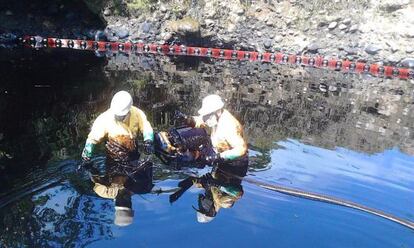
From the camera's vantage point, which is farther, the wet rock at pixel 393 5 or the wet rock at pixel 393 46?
the wet rock at pixel 393 5

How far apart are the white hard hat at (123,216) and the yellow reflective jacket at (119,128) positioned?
1.33 meters

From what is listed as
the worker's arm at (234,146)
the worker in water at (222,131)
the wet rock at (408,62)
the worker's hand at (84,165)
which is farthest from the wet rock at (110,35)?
the worker's arm at (234,146)

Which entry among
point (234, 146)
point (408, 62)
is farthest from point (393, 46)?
point (234, 146)

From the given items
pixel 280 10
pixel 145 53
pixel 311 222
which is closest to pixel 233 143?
pixel 311 222

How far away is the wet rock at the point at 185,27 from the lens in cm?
2912

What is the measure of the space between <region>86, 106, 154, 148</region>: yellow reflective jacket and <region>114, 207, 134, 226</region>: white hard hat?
133 cm

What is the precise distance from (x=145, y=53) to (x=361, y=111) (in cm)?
1457

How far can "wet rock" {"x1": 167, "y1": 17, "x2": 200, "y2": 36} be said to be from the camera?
2912 centimetres

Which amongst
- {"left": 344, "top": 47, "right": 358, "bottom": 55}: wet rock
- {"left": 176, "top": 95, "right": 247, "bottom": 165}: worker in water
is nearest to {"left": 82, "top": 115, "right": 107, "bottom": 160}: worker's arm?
{"left": 176, "top": 95, "right": 247, "bottom": 165}: worker in water

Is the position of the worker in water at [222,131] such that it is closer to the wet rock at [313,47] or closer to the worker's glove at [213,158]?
the worker's glove at [213,158]

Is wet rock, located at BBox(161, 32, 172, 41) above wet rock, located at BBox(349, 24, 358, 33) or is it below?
below

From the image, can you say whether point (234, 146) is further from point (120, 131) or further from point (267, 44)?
point (267, 44)

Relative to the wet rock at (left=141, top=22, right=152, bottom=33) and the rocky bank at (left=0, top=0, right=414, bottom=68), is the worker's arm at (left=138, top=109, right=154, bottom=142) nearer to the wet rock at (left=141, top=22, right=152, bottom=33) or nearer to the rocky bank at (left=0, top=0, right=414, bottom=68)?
the rocky bank at (left=0, top=0, right=414, bottom=68)

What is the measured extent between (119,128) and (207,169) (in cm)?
244
